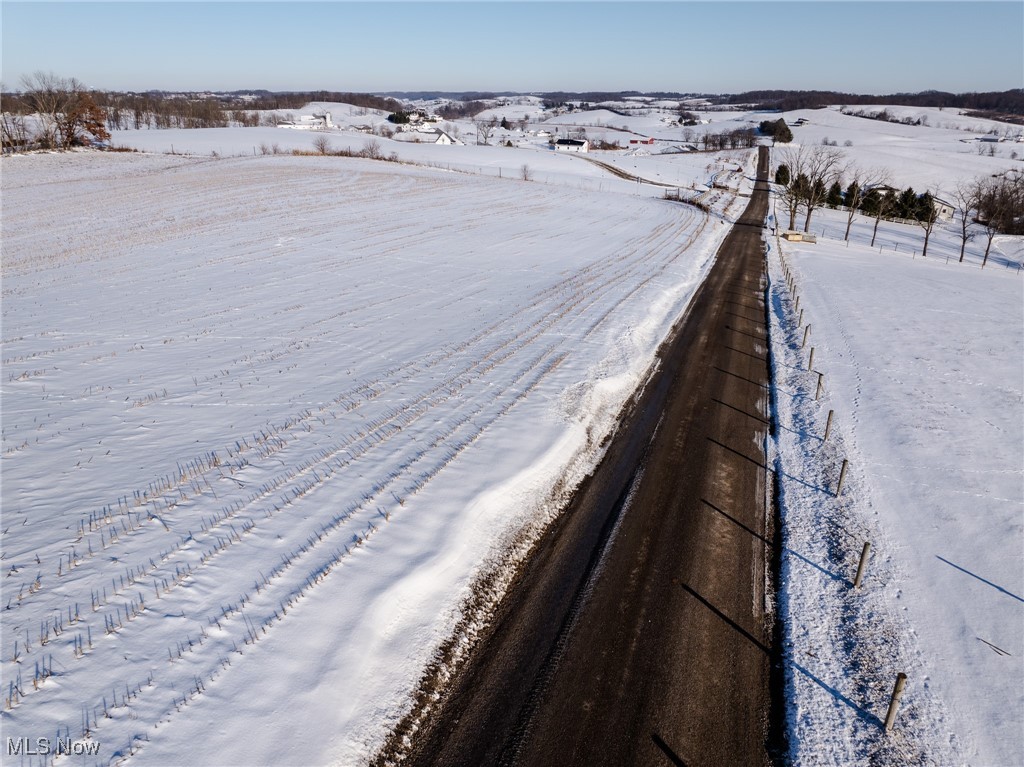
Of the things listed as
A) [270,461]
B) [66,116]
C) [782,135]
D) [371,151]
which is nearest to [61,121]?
[66,116]

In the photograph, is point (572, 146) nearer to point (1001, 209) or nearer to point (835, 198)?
point (835, 198)

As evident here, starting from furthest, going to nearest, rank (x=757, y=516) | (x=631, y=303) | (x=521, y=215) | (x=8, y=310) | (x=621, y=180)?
(x=621, y=180) < (x=521, y=215) < (x=631, y=303) < (x=8, y=310) < (x=757, y=516)

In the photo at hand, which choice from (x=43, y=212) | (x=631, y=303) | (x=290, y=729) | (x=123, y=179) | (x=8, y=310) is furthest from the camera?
(x=123, y=179)

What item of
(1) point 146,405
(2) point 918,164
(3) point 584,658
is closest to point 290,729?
(3) point 584,658

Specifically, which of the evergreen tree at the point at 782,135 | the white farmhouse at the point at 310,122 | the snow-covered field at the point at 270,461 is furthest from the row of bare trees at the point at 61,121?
the evergreen tree at the point at 782,135

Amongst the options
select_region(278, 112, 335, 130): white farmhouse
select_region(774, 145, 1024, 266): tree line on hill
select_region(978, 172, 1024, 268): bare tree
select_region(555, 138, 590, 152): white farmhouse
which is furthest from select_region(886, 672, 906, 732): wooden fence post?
select_region(278, 112, 335, 130): white farmhouse

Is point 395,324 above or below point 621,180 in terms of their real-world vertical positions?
below

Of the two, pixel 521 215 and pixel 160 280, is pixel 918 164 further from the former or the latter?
pixel 160 280
